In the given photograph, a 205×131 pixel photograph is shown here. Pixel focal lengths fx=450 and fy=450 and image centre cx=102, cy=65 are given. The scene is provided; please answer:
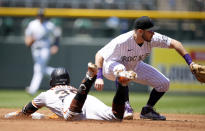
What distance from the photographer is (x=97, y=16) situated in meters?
14.0

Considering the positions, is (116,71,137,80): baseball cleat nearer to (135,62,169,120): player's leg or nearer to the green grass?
(135,62,169,120): player's leg

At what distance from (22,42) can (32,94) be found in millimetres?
3097

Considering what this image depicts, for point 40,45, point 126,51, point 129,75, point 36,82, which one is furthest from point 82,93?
point 40,45

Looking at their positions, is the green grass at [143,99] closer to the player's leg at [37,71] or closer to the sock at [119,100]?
the player's leg at [37,71]

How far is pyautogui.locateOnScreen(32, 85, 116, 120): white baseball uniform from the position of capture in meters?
5.81

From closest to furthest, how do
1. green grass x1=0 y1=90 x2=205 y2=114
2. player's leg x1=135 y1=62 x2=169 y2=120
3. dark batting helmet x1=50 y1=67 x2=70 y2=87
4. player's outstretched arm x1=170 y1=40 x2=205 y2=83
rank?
dark batting helmet x1=50 y1=67 x2=70 y2=87
player's outstretched arm x1=170 y1=40 x2=205 y2=83
player's leg x1=135 y1=62 x2=169 y2=120
green grass x1=0 y1=90 x2=205 y2=114

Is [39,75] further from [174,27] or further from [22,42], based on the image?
[174,27]

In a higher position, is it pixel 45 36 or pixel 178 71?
pixel 45 36

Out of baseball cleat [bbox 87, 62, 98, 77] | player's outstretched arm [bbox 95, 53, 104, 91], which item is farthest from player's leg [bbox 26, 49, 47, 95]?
baseball cleat [bbox 87, 62, 98, 77]

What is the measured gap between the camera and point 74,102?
18.2 ft

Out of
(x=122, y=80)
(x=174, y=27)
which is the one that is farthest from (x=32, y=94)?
(x=122, y=80)

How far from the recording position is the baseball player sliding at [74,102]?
5523mm

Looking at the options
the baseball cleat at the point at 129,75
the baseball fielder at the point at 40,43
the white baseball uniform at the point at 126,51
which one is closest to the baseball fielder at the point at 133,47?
the white baseball uniform at the point at 126,51

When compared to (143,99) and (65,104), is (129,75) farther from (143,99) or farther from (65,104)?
(143,99)
